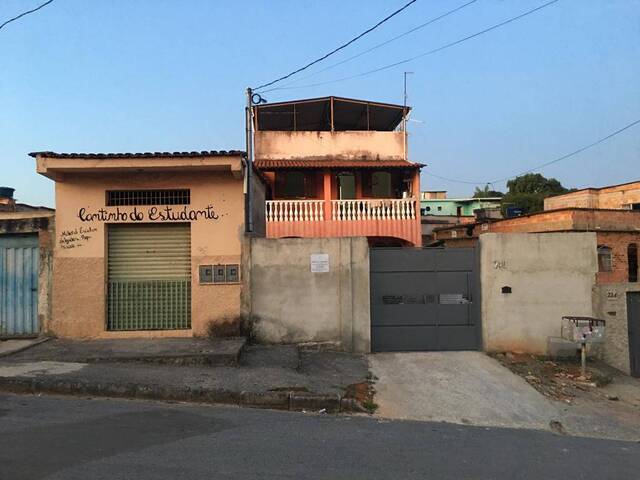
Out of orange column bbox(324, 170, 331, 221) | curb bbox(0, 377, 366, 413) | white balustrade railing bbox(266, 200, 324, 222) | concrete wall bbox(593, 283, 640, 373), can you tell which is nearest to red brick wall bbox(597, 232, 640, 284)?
orange column bbox(324, 170, 331, 221)

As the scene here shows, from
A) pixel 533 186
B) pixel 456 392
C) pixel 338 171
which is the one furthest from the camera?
pixel 533 186

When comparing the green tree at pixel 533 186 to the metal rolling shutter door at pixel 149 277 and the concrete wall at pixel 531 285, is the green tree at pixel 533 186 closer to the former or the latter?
the concrete wall at pixel 531 285

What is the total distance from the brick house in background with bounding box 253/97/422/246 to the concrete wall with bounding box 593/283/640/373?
967cm

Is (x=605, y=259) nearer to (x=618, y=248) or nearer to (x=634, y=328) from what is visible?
(x=618, y=248)

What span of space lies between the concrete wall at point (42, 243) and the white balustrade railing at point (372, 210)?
11.1 meters

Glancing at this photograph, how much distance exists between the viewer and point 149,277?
1060cm

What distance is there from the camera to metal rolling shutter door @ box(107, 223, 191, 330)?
10.4 metres

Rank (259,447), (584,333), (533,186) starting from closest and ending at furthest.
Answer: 1. (259,447)
2. (584,333)
3. (533,186)

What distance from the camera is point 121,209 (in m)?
10.5

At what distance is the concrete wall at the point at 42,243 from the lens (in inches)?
403

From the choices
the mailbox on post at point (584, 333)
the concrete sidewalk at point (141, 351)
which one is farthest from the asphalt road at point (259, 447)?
the mailbox on post at point (584, 333)

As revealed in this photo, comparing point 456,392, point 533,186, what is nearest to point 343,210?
point 456,392

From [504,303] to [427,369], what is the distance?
2.33 m

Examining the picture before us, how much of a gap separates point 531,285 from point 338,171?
490 inches
